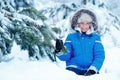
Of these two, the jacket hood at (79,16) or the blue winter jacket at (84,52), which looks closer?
the blue winter jacket at (84,52)

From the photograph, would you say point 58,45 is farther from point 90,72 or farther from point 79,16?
point 79,16

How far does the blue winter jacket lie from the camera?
5.71m

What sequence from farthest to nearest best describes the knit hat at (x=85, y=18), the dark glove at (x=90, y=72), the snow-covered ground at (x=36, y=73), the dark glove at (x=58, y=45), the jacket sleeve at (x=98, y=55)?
the knit hat at (x=85, y=18), the jacket sleeve at (x=98, y=55), the dark glove at (x=90, y=72), the dark glove at (x=58, y=45), the snow-covered ground at (x=36, y=73)

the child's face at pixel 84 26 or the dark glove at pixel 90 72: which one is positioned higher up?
the child's face at pixel 84 26

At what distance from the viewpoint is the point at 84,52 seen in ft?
18.9

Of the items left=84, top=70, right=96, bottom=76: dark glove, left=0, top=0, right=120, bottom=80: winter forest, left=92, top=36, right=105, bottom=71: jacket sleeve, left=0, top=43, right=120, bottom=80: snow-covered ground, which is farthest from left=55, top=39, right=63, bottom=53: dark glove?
left=92, top=36, right=105, bottom=71: jacket sleeve

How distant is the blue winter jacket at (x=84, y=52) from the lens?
225 inches

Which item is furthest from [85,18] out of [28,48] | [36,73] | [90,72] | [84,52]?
[36,73]

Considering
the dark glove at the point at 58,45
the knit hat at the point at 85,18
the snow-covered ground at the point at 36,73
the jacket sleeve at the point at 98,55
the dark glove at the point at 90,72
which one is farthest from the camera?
the knit hat at the point at 85,18

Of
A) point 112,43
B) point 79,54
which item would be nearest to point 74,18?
point 79,54

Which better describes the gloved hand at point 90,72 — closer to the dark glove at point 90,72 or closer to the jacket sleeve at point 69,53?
the dark glove at point 90,72

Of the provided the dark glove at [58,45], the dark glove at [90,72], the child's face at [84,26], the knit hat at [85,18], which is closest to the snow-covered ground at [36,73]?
the dark glove at [58,45]

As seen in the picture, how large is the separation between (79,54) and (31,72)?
Answer: 2.22 metres

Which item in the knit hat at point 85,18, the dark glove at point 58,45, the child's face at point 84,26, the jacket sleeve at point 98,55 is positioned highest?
the knit hat at point 85,18
